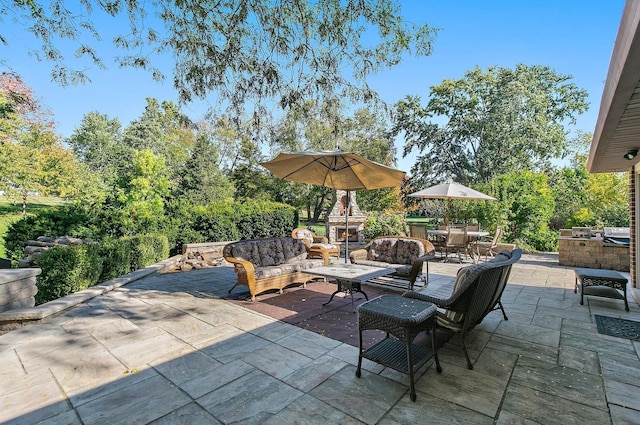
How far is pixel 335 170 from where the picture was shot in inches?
219

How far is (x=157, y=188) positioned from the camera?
9.32 metres

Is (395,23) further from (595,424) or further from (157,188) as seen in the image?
(157,188)

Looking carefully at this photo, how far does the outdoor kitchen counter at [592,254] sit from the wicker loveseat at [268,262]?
20.2ft

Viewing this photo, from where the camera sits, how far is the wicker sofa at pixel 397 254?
16.6ft

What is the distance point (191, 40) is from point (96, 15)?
1154 millimetres

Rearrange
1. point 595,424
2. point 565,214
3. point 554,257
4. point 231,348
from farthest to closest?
1. point 565,214
2. point 554,257
3. point 231,348
4. point 595,424

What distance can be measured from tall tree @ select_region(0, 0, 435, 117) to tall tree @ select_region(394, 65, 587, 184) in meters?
11.1

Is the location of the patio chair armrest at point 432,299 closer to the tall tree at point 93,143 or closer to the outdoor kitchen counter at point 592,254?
the outdoor kitchen counter at point 592,254

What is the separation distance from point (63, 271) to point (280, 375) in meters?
3.95

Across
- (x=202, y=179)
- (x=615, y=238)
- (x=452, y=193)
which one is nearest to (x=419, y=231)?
(x=452, y=193)

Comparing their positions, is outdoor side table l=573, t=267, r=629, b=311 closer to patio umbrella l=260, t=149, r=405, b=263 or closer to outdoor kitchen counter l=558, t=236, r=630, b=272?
patio umbrella l=260, t=149, r=405, b=263

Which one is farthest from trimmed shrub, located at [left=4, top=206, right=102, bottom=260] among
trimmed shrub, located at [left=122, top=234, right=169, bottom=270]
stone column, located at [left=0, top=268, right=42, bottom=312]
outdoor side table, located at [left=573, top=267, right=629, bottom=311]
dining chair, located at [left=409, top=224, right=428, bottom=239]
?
outdoor side table, located at [left=573, top=267, right=629, bottom=311]

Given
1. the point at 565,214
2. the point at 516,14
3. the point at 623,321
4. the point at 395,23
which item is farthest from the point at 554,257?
the point at 395,23

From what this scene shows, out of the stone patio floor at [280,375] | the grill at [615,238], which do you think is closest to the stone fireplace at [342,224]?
the grill at [615,238]
